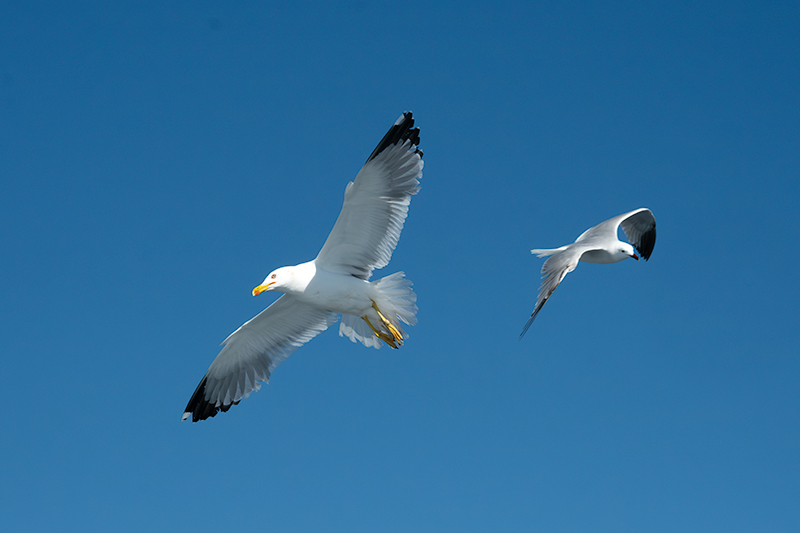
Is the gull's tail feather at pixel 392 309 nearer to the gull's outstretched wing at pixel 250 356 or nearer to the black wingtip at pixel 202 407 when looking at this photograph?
the gull's outstretched wing at pixel 250 356

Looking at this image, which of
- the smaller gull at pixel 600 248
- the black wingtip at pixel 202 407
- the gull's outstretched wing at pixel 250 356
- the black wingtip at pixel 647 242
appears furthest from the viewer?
the black wingtip at pixel 647 242

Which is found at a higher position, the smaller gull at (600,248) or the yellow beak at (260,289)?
the smaller gull at (600,248)

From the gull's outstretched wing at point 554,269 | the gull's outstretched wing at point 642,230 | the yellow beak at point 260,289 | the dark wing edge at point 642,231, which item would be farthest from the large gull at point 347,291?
the dark wing edge at point 642,231

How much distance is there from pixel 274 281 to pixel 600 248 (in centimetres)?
421

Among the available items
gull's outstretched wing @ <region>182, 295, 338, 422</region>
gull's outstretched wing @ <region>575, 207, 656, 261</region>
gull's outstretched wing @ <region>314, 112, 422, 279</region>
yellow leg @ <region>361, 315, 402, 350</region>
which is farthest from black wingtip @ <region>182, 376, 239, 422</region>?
gull's outstretched wing @ <region>575, 207, 656, 261</region>

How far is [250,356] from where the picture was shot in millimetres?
7648

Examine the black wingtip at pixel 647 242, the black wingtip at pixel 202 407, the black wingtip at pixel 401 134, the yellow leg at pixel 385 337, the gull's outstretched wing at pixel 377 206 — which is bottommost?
the black wingtip at pixel 202 407

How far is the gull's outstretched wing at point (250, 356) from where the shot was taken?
7.45m

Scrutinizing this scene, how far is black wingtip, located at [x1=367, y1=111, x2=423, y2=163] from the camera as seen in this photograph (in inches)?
231

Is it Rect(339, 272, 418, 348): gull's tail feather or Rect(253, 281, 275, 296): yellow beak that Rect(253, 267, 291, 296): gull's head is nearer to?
Rect(253, 281, 275, 296): yellow beak

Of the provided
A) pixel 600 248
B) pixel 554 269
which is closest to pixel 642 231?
pixel 600 248

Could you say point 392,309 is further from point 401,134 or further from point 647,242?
point 647,242

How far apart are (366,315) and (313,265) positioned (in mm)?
706

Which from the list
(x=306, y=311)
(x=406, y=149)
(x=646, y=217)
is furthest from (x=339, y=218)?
(x=646, y=217)
